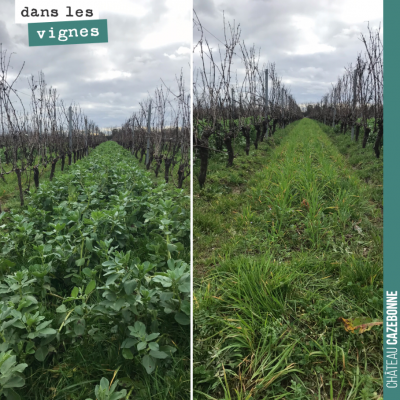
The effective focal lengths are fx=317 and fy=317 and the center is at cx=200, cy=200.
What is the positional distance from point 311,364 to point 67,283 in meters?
1.67

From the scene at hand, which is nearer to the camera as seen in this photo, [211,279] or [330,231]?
[211,279]

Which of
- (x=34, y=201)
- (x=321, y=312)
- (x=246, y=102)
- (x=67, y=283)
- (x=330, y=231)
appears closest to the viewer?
(x=321, y=312)

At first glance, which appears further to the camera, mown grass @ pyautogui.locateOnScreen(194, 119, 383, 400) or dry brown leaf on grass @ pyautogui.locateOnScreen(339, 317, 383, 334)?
dry brown leaf on grass @ pyautogui.locateOnScreen(339, 317, 383, 334)

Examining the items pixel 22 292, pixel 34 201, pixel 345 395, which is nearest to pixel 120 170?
pixel 34 201

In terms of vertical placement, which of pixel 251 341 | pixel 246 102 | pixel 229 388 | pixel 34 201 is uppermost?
pixel 246 102

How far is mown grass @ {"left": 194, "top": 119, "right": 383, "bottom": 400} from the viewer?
1.48 meters

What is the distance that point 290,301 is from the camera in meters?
1.92

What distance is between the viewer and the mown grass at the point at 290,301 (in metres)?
1.48

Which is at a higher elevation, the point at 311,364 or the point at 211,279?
the point at 211,279

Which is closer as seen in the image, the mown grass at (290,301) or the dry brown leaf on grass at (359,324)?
the mown grass at (290,301)

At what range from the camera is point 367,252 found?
8.27 feet

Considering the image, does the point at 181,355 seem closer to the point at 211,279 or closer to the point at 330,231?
the point at 211,279

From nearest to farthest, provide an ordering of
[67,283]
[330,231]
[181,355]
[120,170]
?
[181,355] < [67,283] < [330,231] < [120,170]

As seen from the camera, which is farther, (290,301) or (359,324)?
(290,301)
